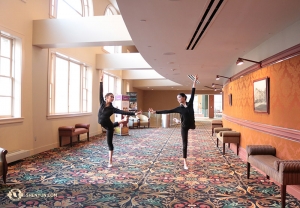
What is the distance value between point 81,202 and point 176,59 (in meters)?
5.38

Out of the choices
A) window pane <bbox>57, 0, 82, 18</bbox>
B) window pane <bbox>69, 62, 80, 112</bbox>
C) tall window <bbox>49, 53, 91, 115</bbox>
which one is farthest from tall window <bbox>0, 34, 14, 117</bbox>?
window pane <bbox>69, 62, 80, 112</bbox>

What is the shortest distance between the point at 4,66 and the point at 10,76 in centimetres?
30

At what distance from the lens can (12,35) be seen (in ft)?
21.3

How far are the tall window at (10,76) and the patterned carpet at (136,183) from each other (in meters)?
1.47

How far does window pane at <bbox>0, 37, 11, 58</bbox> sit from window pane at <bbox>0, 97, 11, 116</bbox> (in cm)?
119

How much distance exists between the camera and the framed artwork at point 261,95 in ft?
17.3

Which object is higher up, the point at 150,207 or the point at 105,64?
the point at 105,64

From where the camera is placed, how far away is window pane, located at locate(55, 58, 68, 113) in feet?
29.8

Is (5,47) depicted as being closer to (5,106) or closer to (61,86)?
(5,106)

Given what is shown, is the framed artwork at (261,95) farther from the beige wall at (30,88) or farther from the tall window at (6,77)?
the tall window at (6,77)

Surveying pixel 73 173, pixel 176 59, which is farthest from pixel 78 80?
pixel 73 173

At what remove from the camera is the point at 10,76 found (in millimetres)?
6680

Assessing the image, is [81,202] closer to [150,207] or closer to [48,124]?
[150,207]

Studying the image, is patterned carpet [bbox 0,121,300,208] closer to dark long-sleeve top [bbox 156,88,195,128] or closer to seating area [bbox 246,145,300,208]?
seating area [bbox 246,145,300,208]
